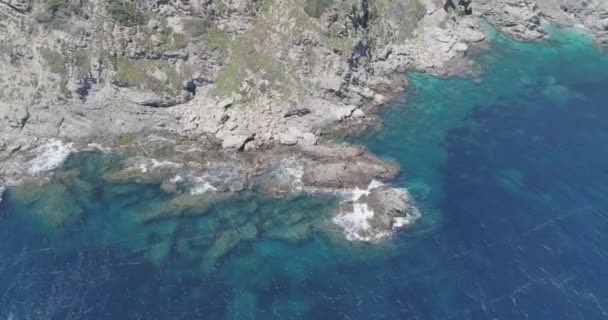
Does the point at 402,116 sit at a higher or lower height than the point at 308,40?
lower

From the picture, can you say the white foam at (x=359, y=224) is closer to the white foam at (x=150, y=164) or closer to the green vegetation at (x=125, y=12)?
the white foam at (x=150, y=164)

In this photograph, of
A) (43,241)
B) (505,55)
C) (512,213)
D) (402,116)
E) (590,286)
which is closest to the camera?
(590,286)

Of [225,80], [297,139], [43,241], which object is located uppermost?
[225,80]

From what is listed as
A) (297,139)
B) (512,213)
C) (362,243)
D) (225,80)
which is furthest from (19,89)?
→ (512,213)

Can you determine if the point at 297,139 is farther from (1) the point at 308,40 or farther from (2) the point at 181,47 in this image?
(2) the point at 181,47

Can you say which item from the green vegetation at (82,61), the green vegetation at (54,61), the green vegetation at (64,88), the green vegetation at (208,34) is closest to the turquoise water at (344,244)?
the green vegetation at (64,88)

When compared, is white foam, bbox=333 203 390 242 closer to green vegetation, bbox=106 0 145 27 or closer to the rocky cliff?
the rocky cliff
